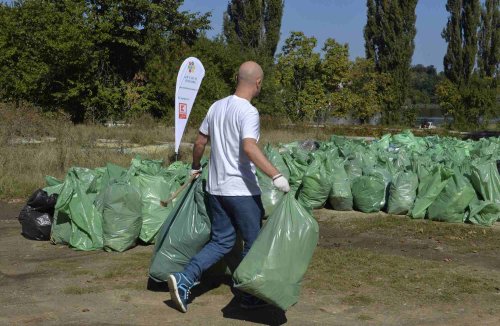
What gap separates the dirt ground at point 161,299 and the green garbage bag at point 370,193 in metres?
1.91

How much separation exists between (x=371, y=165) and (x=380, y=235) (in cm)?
204

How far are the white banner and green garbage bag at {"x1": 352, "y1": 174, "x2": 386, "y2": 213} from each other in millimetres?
3537

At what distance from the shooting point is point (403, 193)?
787cm

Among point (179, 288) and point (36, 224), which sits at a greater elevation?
point (179, 288)

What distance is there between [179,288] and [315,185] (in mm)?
4071

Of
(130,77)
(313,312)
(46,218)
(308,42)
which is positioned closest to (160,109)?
(130,77)

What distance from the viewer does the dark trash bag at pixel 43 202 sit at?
6.57 meters

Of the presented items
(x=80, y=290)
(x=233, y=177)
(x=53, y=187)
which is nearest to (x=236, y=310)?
(x=233, y=177)

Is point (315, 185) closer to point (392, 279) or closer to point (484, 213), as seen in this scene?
point (484, 213)

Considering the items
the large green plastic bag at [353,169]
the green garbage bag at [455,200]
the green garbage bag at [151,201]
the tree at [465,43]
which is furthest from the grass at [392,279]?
the tree at [465,43]

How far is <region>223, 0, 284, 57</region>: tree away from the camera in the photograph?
3794cm

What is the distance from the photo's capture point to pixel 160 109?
25.2 m

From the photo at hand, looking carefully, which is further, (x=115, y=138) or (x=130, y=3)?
(x=130, y=3)

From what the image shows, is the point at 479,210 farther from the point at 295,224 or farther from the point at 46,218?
the point at 46,218
